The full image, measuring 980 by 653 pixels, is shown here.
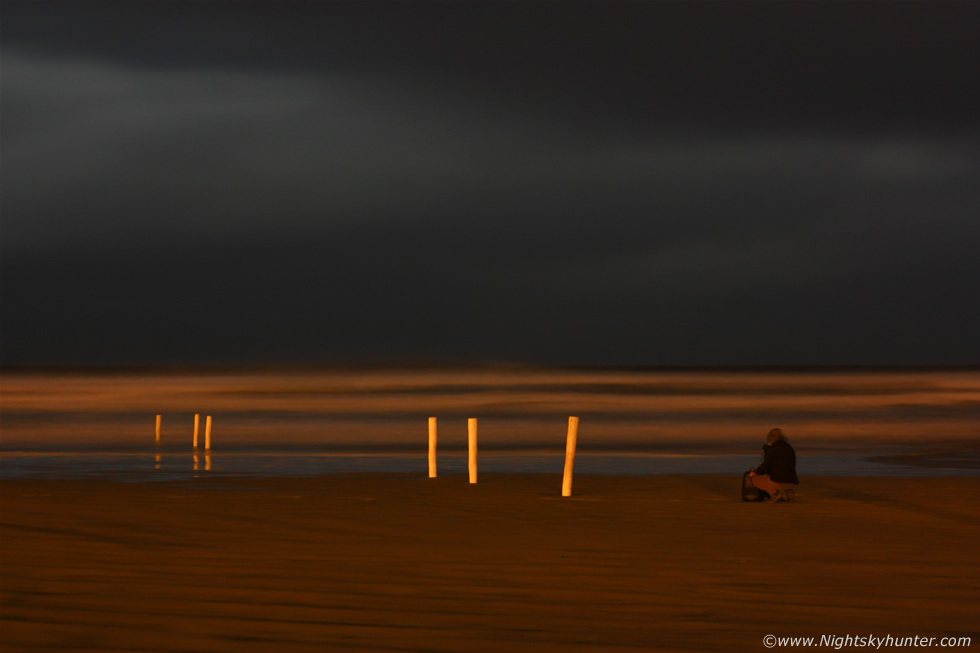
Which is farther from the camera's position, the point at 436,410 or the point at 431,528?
the point at 436,410

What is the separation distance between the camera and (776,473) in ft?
57.5

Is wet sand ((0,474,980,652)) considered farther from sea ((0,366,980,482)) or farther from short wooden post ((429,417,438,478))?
sea ((0,366,980,482))

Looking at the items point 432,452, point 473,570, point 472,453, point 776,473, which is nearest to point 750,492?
point 776,473

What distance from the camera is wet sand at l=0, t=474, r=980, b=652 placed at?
8.24 metres

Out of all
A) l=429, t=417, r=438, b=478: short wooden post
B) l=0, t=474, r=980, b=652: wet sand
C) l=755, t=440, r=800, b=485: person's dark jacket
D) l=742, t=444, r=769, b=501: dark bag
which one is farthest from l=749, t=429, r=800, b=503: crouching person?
l=429, t=417, r=438, b=478: short wooden post

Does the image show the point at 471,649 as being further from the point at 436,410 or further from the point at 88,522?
the point at 436,410

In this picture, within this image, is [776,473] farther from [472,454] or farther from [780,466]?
[472,454]

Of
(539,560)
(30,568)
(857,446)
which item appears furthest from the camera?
(857,446)

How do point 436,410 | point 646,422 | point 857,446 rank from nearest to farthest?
point 857,446, point 646,422, point 436,410

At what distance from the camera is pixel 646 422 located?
49.3 m

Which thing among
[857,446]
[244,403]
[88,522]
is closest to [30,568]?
[88,522]

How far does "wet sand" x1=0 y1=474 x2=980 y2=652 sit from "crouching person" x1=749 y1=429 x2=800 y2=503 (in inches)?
16.8

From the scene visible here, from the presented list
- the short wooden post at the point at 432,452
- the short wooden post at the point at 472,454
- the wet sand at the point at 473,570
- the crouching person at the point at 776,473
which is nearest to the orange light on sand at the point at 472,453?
the short wooden post at the point at 472,454

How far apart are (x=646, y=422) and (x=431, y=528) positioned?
117 feet
